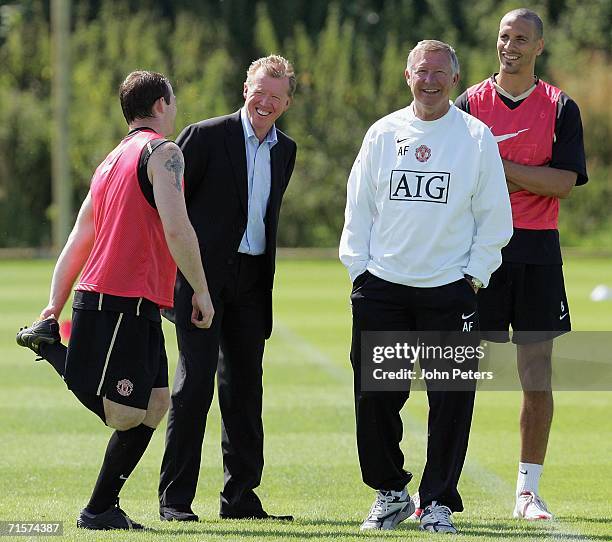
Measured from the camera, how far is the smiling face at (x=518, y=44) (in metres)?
6.50

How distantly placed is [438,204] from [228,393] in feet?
4.78

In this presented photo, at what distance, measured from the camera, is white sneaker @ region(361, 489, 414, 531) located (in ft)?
19.9

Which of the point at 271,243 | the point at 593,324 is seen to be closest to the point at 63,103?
the point at 593,324

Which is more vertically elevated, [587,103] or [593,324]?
[587,103]

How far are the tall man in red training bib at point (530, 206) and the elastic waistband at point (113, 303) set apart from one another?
1.77 m

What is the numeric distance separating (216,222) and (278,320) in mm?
12232

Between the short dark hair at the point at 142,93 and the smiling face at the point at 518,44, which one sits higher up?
the smiling face at the point at 518,44

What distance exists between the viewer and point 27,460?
8.19 meters

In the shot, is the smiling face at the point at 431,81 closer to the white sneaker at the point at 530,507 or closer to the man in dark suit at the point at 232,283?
the man in dark suit at the point at 232,283

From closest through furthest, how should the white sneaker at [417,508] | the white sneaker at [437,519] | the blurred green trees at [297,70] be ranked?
the white sneaker at [437,519], the white sneaker at [417,508], the blurred green trees at [297,70]

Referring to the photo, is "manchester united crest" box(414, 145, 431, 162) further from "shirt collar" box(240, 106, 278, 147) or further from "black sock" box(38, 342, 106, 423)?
"black sock" box(38, 342, 106, 423)

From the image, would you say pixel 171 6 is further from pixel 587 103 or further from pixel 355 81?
pixel 587 103

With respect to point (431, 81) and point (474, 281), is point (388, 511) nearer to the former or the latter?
point (474, 281)

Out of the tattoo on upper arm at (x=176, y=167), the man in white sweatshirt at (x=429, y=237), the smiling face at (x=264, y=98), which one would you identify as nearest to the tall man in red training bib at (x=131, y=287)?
the tattoo on upper arm at (x=176, y=167)
